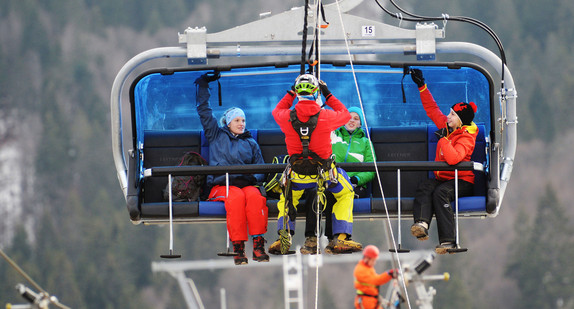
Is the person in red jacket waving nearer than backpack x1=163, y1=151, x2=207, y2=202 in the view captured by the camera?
Yes

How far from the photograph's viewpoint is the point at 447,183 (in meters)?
12.3

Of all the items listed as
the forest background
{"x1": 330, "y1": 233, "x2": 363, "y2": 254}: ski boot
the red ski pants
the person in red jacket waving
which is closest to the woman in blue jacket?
the red ski pants

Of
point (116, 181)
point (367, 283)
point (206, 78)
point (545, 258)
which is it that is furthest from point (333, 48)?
point (116, 181)

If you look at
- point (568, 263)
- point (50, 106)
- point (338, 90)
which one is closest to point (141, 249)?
point (50, 106)

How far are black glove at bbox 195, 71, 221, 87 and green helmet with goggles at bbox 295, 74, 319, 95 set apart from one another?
4.87ft

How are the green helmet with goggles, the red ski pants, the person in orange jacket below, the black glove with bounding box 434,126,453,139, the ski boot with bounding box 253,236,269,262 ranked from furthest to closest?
the black glove with bounding box 434,126,453,139
the red ski pants
the ski boot with bounding box 253,236,269,262
the person in orange jacket below
the green helmet with goggles

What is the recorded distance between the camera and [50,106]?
79.0 meters

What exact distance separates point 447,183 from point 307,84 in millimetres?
1848

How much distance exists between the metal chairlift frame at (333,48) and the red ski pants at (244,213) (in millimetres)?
1224

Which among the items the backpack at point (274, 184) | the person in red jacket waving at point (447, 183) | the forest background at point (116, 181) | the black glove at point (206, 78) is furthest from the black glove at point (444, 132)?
the forest background at point (116, 181)

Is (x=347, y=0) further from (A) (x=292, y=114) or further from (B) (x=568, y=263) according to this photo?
(B) (x=568, y=263)

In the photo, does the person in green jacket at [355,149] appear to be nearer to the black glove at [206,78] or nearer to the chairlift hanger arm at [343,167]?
the chairlift hanger arm at [343,167]

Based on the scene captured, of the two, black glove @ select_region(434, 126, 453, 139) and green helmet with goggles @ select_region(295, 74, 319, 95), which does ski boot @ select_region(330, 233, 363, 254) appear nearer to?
green helmet with goggles @ select_region(295, 74, 319, 95)

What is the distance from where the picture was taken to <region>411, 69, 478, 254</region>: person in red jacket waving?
11992 mm
